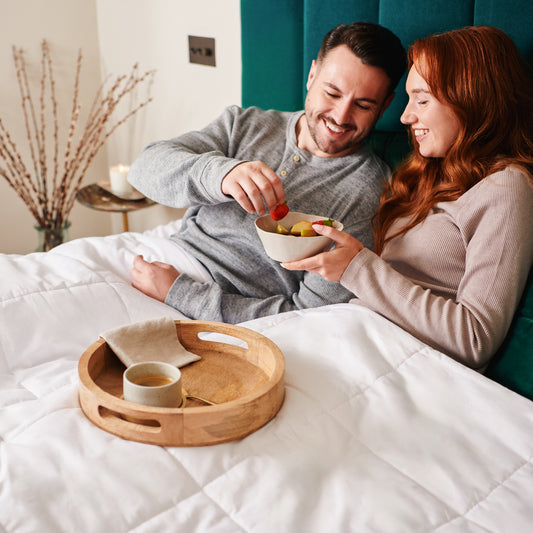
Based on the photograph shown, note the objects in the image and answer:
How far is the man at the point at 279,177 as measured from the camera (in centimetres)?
139

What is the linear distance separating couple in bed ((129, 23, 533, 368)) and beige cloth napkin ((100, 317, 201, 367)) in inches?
10.9

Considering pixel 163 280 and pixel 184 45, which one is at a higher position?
pixel 184 45

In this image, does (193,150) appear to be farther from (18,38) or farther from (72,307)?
(18,38)

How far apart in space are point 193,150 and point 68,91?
1.42 m

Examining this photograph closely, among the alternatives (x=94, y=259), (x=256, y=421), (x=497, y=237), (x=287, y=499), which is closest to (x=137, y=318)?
(x=94, y=259)

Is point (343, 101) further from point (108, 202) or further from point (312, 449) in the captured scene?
point (108, 202)

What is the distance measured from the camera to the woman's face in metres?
1.21

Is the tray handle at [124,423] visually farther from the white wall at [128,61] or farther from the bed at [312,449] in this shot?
the white wall at [128,61]

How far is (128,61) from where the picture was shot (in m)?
2.67

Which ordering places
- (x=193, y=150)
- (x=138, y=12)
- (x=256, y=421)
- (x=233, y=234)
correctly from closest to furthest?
(x=256, y=421) < (x=233, y=234) < (x=193, y=150) < (x=138, y=12)

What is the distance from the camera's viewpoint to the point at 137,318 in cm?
128

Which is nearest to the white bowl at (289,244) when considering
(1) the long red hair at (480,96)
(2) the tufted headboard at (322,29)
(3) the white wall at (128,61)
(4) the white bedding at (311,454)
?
(4) the white bedding at (311,454)

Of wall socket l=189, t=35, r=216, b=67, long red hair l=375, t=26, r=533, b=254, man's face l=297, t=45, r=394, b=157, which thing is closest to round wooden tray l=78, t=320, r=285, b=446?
long red hair l=375, t=26, r=533, b=254

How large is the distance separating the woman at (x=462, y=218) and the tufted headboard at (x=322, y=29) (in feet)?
0.56
